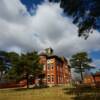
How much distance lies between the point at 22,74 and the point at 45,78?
16.7 metres

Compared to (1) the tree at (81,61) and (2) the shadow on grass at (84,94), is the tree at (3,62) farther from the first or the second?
(2) the shadow on grass at (84,94)

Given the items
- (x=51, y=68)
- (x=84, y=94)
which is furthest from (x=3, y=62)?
(x=84, y=94)

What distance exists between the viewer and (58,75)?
77.7 meters

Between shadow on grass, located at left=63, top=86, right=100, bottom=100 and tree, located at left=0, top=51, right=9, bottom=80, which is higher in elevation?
tree, located at left=0, top=51, right=9, bottom=80

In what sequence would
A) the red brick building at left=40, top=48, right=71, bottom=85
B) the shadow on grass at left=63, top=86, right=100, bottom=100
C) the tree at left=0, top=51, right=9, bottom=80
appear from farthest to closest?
the tree at left=0, top=51, right=9, bottom=80 → the red brick building at left=40, top=48, right=71, bottom=85 → the shadow on grass at left=63, top=86, right=100, bottom=100

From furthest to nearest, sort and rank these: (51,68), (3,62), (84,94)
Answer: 1. (3,62)
2. (51,68)
3. (84,94)

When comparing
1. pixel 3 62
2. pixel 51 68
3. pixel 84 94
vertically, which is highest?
pixel 3 62

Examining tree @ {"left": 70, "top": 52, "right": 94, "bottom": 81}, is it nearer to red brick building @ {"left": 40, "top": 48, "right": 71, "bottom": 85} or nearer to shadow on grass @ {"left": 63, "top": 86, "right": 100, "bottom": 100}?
red brick building @ {"left": 40, "top": 48, "right": 71, "bottom": 85}

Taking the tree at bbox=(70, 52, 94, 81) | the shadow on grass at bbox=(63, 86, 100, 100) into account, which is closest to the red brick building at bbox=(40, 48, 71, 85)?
the tree at bbox=(70, 52, 94, 81)

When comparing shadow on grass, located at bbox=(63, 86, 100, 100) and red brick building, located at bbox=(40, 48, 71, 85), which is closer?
shadow on grass, located at bbox=(63, 86, 100, 100)

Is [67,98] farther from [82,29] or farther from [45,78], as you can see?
[45,78]

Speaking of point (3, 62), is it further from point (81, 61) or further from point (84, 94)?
point (84, 94)

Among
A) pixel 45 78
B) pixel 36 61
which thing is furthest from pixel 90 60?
pixel 36 61

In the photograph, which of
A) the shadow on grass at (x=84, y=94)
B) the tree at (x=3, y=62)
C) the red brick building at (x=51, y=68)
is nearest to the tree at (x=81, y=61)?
the red brick building at (x=51, y=68)
